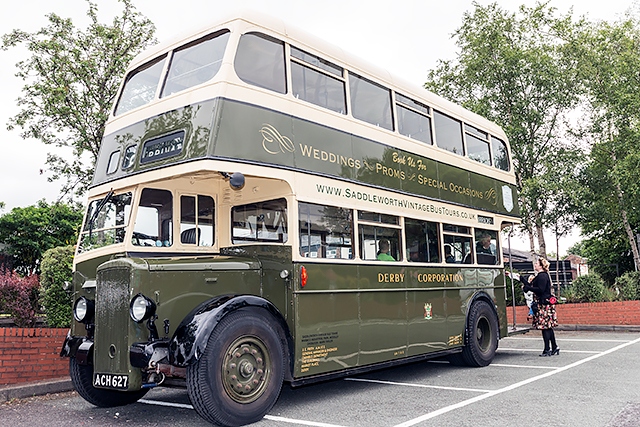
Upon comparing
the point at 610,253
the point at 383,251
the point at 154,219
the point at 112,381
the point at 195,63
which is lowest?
the point at 112,381

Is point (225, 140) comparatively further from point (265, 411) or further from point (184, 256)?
point (265, 411)

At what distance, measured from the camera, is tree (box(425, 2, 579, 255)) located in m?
18.5

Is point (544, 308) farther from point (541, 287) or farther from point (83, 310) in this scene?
point (83, 310)

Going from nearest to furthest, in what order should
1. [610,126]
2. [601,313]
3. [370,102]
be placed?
1. [370,102]
2. [601,313]
3. [610,126]

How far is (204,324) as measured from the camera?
211 inches

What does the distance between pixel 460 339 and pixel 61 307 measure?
6.35 metres

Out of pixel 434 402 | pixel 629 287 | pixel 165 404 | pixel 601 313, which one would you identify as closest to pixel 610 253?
pixel 629 287

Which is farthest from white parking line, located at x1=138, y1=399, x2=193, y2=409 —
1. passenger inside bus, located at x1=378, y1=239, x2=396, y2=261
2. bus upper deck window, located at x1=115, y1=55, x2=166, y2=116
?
bus upper deck window, located at x1=115, y1=55, x2=166, y2=116

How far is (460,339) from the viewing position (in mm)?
9359

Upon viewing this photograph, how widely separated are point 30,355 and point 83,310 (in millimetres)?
2209

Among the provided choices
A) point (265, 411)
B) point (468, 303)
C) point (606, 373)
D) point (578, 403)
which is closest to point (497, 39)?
point (468, 303)

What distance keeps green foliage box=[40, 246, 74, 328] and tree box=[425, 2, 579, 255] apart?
1371 cm

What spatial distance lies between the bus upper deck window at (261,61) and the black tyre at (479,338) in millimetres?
5307

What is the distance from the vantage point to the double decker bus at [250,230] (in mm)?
5609
